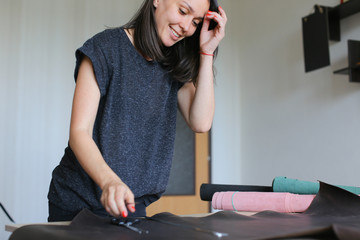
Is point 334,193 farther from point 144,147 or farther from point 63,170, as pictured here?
point 63,170

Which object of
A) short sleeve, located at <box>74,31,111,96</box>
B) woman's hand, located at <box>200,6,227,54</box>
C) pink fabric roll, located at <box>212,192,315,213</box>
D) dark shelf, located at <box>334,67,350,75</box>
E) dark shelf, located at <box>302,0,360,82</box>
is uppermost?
dark shelf, located at <box>302,0,360,82</box>

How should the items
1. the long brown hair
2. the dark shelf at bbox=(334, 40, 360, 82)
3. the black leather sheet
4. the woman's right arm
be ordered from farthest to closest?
the dark shelf at bbox=(334, 40, 360, 82), the long brown hair, the woman's right arm, the black leather sheet

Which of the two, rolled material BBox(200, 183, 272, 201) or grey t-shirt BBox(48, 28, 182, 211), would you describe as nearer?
grey t-shirt BBox(48, 28, 182, 211)

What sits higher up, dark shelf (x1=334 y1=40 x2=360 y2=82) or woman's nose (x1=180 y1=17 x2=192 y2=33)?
dark shelf (x1=334 y1=40 x2=360 y2=82)

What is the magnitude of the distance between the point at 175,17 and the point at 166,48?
127mm

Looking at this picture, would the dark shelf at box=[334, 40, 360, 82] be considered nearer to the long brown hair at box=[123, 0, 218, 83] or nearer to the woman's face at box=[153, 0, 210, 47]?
the long brown hair at box=[123, 0, 218, 83]

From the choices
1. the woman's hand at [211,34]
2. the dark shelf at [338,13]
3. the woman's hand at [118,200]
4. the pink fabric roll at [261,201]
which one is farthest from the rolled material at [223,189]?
the dark shelf at [338,13]

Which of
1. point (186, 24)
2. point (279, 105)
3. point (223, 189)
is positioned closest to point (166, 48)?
point (186, 24)

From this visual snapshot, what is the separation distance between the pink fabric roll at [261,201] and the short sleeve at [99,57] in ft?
1.47

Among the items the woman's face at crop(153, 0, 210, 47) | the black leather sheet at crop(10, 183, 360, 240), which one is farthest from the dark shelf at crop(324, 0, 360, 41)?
the black leather sheet at crop(10, 183, 360, 240)

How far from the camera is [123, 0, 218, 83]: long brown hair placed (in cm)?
112

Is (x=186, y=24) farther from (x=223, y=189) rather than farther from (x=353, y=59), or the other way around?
(x=353, y=59)

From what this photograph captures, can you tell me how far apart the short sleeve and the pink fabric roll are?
449 millimetres

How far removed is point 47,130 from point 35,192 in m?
0.49
